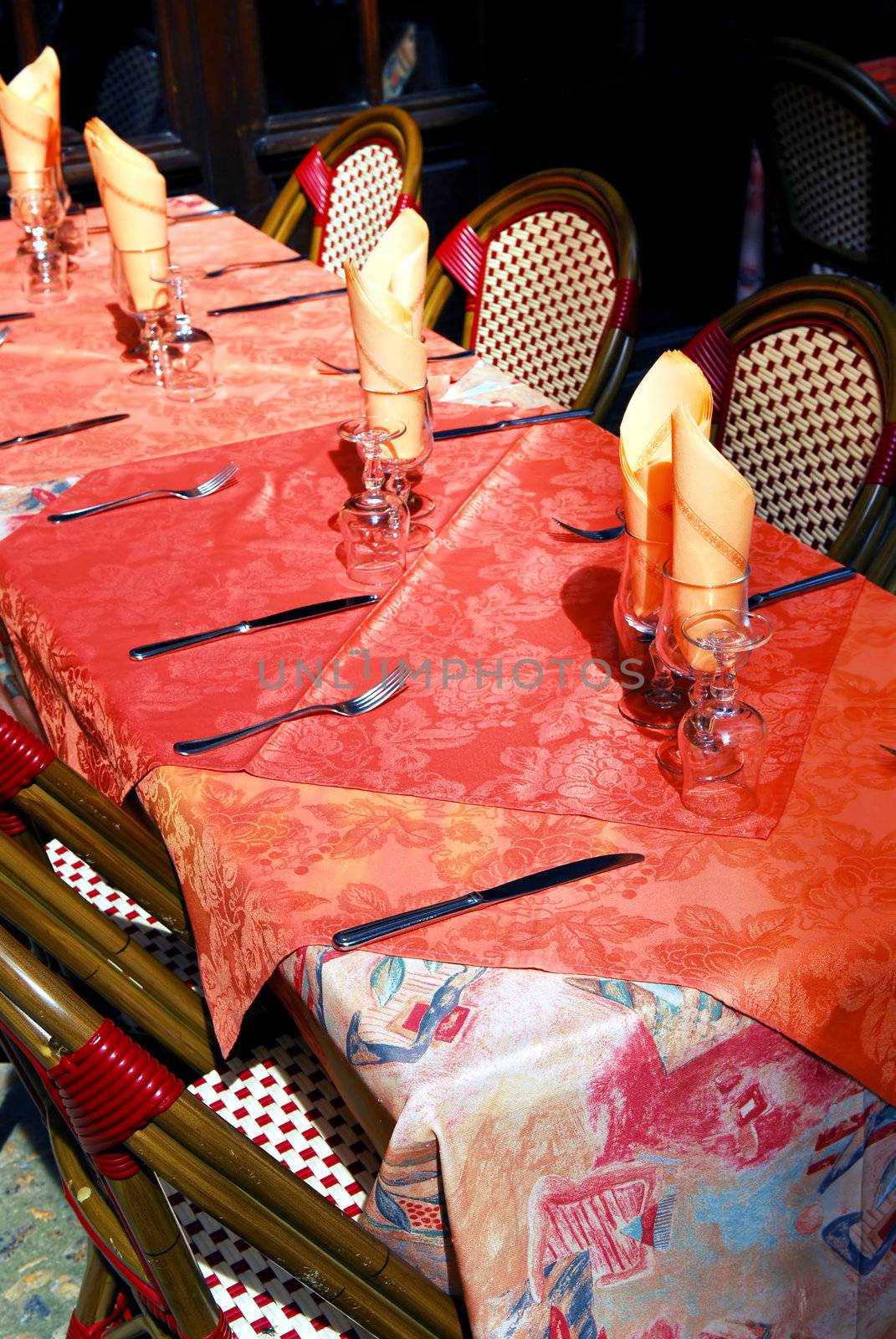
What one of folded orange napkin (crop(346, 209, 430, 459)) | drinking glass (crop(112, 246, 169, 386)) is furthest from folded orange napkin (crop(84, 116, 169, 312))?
folded orange napkin (crop(346, 209, 430, 459))

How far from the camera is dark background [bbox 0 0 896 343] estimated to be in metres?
3.47

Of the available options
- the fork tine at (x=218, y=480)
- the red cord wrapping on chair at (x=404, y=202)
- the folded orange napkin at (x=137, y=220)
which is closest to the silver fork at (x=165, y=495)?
the fork tine at (x=218, y=480)

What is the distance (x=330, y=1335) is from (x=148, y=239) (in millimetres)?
1481

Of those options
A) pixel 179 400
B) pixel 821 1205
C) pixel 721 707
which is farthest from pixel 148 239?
pixel 821 1205

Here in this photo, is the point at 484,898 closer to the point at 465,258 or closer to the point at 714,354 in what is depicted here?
the point at 714,354

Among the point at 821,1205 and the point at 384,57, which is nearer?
the point at 821,1205

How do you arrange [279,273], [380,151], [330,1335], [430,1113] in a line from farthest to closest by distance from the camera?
1. [380,151]
2. [279,273]
3. [330,1335]
4. [430,1113]

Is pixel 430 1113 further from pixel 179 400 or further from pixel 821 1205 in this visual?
pixel 179 400

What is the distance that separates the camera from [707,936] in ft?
3.10

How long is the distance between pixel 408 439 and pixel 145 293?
661 millimetres

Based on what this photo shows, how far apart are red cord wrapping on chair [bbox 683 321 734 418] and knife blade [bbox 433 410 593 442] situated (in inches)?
7.9

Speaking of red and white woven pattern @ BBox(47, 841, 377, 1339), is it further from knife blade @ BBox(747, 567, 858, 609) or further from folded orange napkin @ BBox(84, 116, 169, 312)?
folded orange napkin @ BBox(84, 116, 169, 312)

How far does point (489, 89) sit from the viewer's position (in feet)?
12.5
